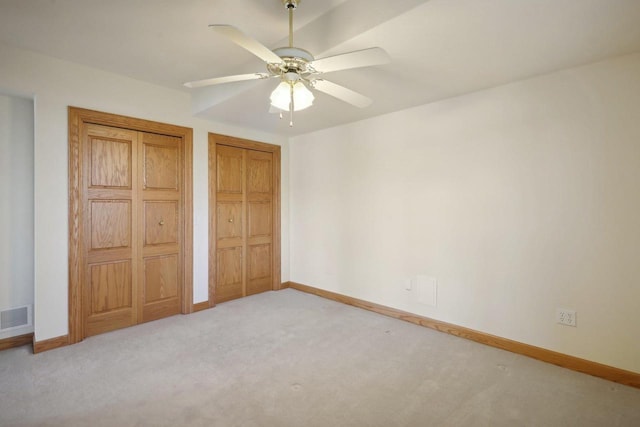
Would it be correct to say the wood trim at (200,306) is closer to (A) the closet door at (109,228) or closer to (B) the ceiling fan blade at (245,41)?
(A) the closet door at (109,228)

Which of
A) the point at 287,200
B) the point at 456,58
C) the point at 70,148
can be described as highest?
the point at 456,58

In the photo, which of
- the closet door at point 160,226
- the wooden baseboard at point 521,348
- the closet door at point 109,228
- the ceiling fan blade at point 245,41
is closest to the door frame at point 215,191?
the closet door at point 160,226

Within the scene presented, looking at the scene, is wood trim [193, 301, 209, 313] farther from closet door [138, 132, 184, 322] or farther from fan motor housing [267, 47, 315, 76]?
fan motor housing [267, 47, 315, 76]

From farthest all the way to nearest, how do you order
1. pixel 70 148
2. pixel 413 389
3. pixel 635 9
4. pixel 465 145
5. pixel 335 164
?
pixel 335 164 < pixel 465 145 < pixel 70 148 < pixel 413 389 < pixel 635 9

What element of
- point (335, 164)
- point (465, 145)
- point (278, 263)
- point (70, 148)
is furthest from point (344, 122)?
point (70, 148)

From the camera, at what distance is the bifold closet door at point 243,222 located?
3.94m

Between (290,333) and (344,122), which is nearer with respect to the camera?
(290,333)

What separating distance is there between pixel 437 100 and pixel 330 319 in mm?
2554

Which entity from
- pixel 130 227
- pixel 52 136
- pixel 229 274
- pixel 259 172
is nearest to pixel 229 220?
pixel 229 274

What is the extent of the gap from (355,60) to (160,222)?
279 centimetres

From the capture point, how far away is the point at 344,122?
12.7 ft

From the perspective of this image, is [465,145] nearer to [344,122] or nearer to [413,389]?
[344,122]

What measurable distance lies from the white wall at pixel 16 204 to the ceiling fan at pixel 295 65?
216 cm

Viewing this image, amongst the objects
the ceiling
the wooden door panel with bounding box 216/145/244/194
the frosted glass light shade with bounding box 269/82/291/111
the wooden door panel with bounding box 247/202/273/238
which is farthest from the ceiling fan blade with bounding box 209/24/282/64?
the wooden door panel with bounding box 247/202/273/238
